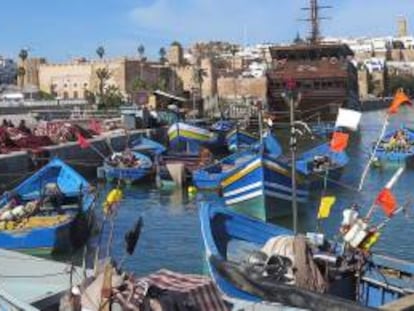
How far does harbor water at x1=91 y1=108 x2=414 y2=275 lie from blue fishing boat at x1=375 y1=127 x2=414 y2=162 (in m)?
0.64

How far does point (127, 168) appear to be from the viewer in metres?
36.0

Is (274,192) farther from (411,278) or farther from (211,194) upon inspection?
(411,278)

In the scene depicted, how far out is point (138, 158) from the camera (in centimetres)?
3762

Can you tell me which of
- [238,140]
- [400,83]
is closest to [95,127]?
[238,140]

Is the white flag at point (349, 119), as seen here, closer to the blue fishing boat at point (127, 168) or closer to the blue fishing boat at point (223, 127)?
the blue fishing boat at point (127, 168)

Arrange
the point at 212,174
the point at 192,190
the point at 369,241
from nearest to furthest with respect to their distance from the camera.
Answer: the point at 369,241, the point at 192,190, the point at 212,174

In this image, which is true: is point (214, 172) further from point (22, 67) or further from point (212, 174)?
point (22, 67)

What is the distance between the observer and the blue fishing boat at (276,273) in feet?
32.1

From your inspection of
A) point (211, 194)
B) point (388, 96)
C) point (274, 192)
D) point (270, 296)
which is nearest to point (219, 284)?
point (270, 296)

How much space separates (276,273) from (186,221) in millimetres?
15258

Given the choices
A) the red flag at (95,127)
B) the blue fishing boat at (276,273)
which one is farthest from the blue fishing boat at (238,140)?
the blue fishing boat at (276,273)

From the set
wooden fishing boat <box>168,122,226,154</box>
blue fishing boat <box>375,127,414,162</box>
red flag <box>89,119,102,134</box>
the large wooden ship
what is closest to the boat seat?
blue fishing boat <box>375,127,414,162</box>

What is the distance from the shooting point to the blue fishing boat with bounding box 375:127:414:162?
41.6 metres

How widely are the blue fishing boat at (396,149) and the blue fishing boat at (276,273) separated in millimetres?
27049
